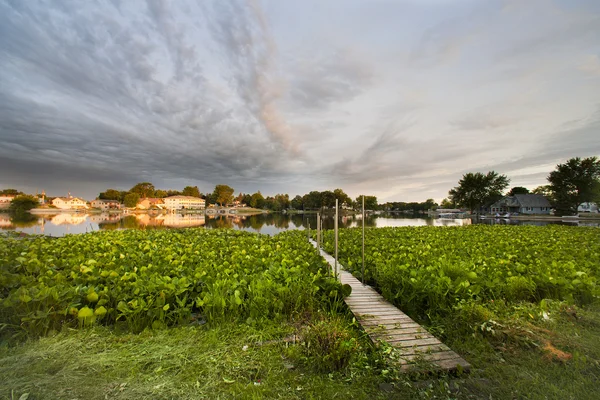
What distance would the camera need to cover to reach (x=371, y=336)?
14.2 ft

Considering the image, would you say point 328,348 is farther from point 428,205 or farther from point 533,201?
point 428,205

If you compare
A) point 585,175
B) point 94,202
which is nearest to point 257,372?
point 585,175

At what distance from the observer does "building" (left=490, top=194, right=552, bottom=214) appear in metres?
63.3

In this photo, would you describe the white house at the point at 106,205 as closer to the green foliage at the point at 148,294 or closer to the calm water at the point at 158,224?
the calm water at the point at 158,224

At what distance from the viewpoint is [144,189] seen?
123250 mm

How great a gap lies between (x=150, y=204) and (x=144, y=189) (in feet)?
27.8

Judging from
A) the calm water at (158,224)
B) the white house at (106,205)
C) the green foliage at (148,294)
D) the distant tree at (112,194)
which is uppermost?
the distant tree at (112,194)

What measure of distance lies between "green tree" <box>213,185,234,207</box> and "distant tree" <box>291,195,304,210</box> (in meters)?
32.7

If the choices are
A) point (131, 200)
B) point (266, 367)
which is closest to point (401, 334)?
point (266, 367)

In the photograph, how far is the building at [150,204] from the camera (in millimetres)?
112812

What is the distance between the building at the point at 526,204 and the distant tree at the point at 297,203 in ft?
236

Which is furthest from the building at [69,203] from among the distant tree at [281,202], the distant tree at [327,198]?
the distant tree at [327,198]

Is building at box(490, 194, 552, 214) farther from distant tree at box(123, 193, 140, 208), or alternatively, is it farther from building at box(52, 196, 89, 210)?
building at box(52, 196, 89, 210)

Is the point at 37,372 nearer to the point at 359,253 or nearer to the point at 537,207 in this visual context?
the point at 359,253
